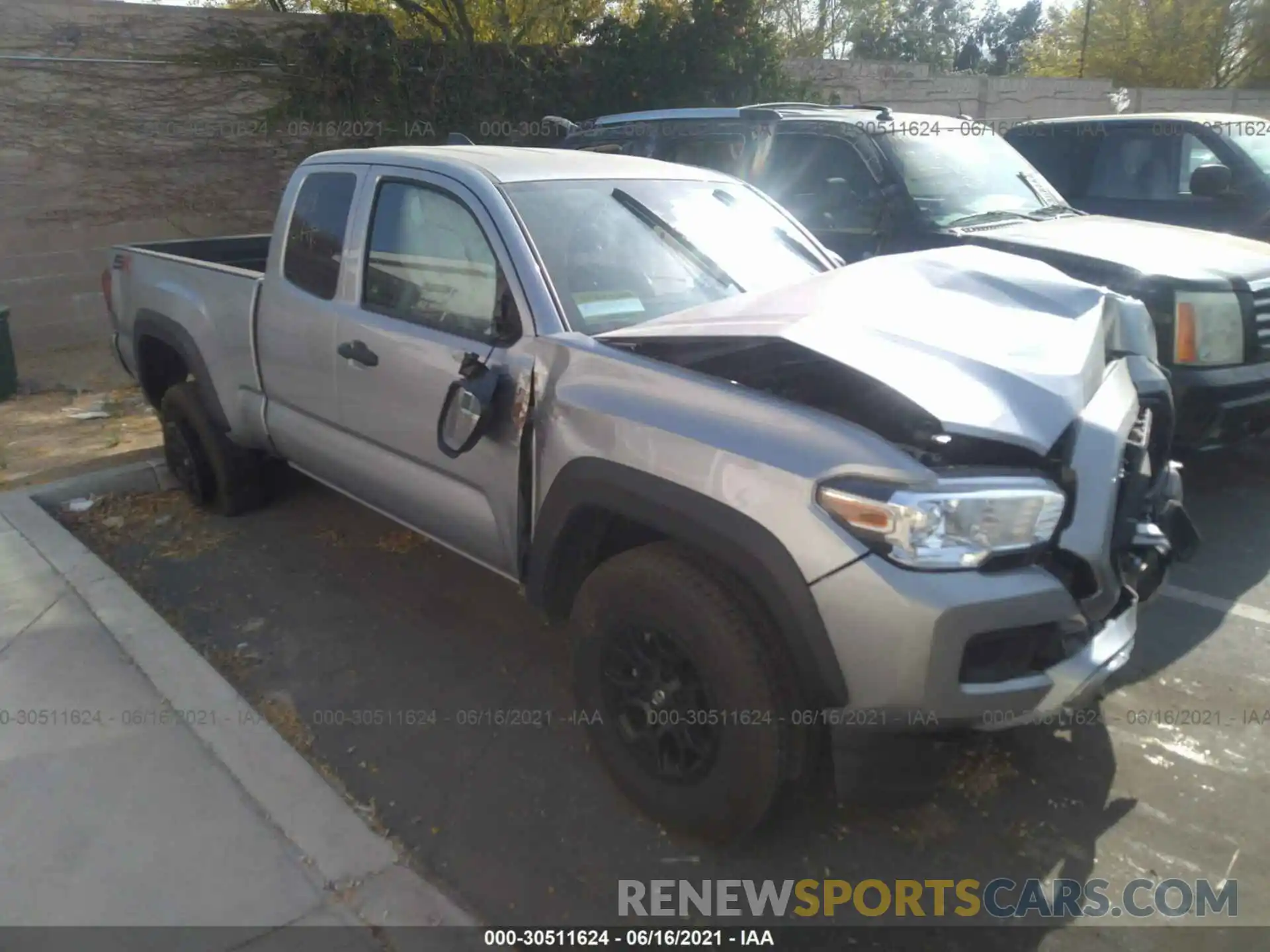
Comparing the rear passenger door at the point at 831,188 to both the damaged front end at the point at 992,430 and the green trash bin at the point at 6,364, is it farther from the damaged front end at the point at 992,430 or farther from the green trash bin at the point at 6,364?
the green trash bin at the point at 6,364

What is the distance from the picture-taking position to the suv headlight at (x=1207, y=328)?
5.03 m

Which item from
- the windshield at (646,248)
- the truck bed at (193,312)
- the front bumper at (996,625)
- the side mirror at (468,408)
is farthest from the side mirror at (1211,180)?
the truck bed at (193,312)

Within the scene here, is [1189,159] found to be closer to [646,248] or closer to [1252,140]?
[1252,140]

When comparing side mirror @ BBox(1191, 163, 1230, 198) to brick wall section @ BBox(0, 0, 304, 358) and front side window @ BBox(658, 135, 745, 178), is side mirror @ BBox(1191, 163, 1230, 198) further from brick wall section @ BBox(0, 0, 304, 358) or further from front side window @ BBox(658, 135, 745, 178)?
brick wall section @ BBox(0, 0, 304, 358)

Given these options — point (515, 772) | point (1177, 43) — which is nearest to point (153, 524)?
point (515, 772)

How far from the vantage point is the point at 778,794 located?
2.77 meters

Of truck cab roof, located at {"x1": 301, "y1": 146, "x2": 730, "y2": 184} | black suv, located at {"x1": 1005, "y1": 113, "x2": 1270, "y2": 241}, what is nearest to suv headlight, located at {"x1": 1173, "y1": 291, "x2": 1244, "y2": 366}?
black suv, located at {"x1": 1005, "y1": 113, "x2": 1270, "y2": 241}

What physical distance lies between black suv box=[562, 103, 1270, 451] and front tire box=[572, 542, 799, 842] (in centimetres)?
336

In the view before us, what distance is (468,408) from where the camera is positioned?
11.1 ft

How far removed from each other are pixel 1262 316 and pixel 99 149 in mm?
9303

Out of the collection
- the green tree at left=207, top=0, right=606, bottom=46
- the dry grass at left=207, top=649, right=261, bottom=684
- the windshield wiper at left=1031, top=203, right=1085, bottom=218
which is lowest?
the dry grass at left=207, top=649, right=261, bottom=684

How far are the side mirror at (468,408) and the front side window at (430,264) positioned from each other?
21 cm

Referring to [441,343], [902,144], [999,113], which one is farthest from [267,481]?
[999,113]

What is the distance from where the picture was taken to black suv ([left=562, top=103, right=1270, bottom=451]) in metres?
5.04
